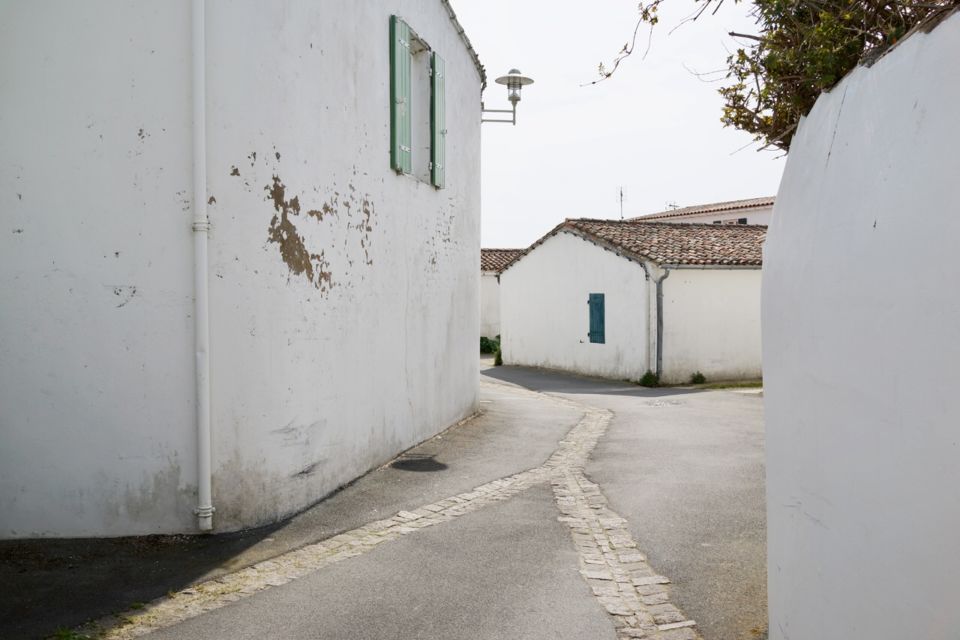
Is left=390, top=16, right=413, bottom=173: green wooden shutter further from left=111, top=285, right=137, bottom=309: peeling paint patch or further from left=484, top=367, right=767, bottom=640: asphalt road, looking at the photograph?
left=484, top=367, right=767, bottom=640: asphalt road

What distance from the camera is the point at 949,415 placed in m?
2.25

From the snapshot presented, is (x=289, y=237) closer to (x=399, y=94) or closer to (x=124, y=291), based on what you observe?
(x=124, y=291)

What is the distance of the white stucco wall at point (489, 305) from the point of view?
31.5m

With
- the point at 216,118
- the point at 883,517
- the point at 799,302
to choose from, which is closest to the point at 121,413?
the point at 216,118

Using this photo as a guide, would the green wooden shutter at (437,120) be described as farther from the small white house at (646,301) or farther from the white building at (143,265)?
the small white house at (646,301)

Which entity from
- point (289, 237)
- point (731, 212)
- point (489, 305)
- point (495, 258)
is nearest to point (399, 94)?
point (289, 237)

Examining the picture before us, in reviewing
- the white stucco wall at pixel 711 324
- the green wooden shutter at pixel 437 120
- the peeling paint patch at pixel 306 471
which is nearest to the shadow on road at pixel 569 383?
the white stucco wall at pixel 711 324

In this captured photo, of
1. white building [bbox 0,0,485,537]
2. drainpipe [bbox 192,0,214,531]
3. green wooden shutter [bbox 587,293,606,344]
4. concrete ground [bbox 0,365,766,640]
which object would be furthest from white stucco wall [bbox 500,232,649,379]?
drainpipe [bbox 192,0,214,531]

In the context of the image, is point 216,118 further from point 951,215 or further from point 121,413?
point 951,215

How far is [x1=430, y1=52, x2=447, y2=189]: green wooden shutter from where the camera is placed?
32.5 feet

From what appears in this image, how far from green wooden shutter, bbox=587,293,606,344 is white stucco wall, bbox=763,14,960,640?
51.4 feet

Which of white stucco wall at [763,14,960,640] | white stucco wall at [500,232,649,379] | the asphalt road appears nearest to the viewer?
white stucco wall at [763,14,960,640]

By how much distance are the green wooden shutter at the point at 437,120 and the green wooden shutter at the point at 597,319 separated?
9.90 metres

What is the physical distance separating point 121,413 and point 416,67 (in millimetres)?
5885
